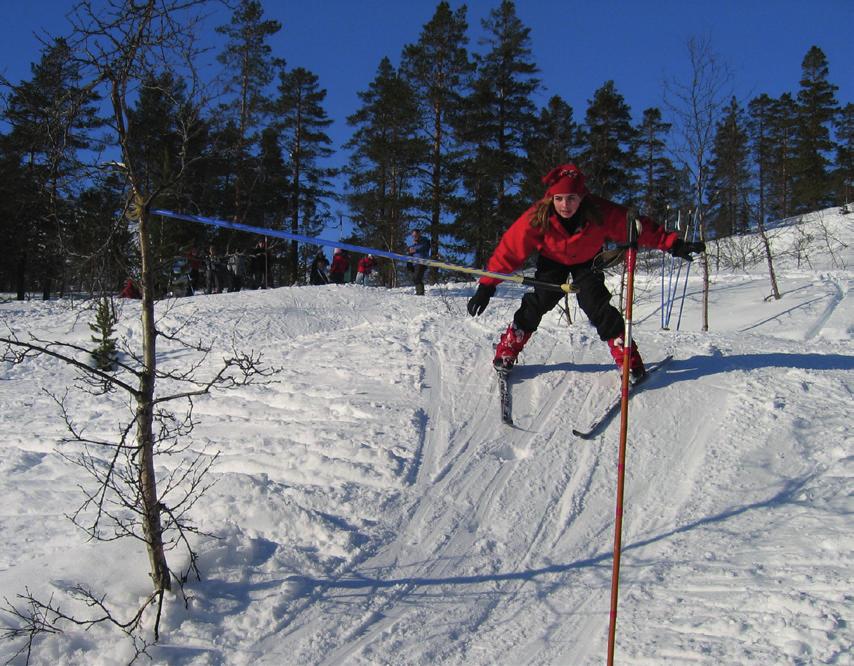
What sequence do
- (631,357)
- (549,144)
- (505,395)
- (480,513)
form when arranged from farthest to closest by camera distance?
(549,144), (631,357), (505,395), (480,513)

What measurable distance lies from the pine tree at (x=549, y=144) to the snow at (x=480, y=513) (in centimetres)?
763

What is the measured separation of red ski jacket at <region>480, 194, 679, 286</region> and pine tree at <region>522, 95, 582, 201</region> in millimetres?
8695

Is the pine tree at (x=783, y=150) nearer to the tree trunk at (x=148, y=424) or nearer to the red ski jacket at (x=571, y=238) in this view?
the red ski jacket at (x=571, y=238)

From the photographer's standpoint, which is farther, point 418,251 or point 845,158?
point 845,158

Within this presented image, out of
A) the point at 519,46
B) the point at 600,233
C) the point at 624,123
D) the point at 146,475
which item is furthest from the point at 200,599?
the point at 624,123

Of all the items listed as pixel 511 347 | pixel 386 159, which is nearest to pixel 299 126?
pixel 386 159

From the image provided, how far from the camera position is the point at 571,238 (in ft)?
17.4

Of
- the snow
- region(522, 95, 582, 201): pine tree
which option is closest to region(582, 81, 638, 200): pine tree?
region(522, 95, 582, 201): pine tree

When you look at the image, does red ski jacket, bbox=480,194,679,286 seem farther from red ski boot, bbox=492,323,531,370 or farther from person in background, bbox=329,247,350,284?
person in background, bbox=329,247,350,284

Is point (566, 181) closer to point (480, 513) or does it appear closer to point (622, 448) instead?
point (622, 448)

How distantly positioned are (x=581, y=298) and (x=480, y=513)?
237 cm

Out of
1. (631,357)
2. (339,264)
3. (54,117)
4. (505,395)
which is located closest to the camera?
(54,117)

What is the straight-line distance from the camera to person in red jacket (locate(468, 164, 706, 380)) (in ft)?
17.0

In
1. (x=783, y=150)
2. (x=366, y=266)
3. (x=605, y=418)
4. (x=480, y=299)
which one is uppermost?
(x=783, y=150)
